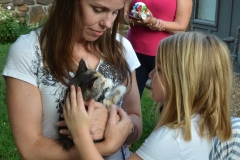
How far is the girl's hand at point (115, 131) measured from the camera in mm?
1796

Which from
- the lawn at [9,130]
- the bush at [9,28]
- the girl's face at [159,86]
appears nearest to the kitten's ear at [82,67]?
the girl's face at [159,86]

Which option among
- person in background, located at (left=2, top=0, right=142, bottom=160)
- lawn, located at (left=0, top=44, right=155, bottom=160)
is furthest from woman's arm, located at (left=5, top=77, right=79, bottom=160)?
lawn, located at (left=0, top=44, right=155, bottom=160)

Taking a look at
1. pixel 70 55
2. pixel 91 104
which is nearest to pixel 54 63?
pixel 70 55

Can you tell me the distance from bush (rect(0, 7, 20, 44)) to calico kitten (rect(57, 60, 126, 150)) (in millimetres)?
7472

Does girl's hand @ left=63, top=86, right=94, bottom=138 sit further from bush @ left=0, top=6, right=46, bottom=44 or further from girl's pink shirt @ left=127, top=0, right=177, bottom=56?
bush @ left=0, top=6, right=46, bottom=44

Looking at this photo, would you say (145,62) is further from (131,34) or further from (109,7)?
(109,7)

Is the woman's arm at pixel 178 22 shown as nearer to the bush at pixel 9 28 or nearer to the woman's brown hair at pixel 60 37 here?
the woman's brown hair at pixel 60 37

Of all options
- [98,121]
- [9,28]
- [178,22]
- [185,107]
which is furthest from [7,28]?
[185,107]

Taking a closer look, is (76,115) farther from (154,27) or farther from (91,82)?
(154,27)

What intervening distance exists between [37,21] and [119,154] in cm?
860

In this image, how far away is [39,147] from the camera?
5.93 ft

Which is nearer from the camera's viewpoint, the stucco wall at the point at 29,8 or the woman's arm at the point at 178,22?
the woman's arm at the point at 178,22

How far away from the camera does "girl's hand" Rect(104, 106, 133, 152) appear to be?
1.80m

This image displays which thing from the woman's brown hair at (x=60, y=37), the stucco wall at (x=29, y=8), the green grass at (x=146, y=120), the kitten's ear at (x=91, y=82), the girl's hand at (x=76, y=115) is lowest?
the green grass at (x=146, y=120)
